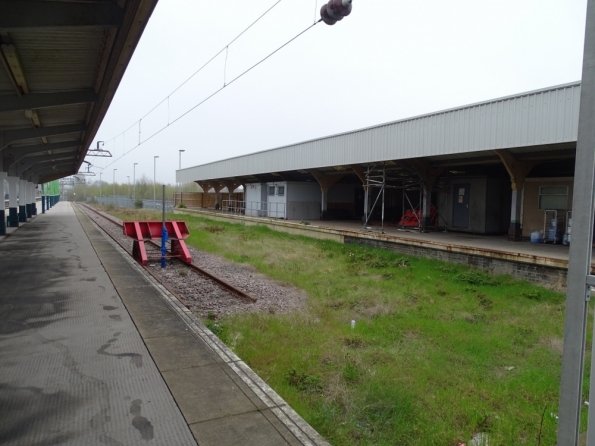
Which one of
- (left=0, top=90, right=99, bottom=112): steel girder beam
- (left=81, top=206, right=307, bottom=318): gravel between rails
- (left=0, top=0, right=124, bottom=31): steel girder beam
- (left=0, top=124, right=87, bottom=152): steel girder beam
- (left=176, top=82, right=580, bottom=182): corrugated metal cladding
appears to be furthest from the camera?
(left=0, top=124, right=87, bottom=152): steel girder beam

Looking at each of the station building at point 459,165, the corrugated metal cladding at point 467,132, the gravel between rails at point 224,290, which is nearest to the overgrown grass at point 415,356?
the gravel between rails at point 224,290

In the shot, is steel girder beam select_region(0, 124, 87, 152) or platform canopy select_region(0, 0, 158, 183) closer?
platform canopy select_region(0, 0, 158, 183)

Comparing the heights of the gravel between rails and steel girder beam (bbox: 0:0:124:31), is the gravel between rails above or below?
below

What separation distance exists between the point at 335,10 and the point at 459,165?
541 inches

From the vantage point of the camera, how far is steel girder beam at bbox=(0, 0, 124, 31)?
19.9 feet

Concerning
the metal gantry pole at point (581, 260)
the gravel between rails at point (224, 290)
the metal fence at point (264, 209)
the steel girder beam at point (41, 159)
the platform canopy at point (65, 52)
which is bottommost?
the gravel between rails at point (224, 290)

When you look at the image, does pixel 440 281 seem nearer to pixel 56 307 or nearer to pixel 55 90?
pixel 56 307

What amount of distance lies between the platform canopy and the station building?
11084 mm

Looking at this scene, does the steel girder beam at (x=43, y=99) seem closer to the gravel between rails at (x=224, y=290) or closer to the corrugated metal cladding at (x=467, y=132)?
the gravel between rails at (x=224, y=290)

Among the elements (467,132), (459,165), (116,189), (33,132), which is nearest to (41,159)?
(33,132)

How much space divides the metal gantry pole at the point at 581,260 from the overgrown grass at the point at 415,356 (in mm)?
2277

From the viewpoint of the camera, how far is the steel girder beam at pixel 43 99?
10.5m

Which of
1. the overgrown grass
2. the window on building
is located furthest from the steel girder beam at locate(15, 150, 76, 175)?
the window on building

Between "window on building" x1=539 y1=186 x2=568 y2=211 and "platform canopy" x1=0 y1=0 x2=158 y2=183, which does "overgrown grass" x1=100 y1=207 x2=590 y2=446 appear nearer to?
"platform canopy" x1=0 y1=0 x2=158 y2=183
